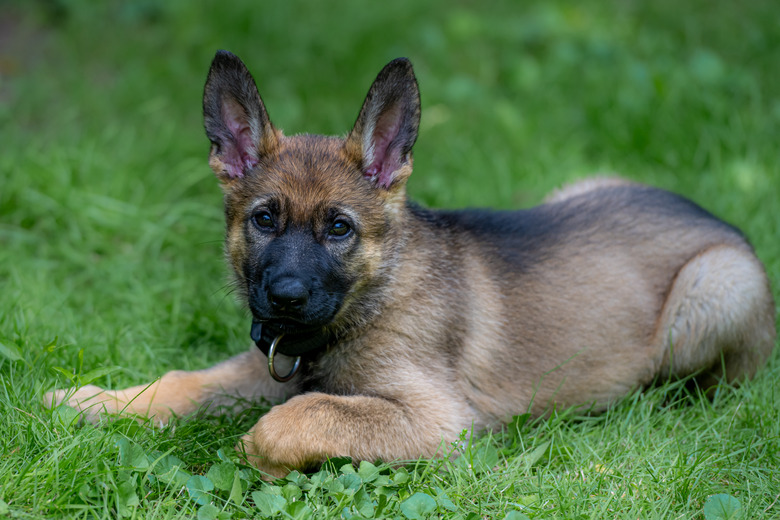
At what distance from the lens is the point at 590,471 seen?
3.66 meters

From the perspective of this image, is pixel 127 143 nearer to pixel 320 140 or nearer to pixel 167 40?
pixel 167 40

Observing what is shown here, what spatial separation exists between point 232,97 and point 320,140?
1.61 ft

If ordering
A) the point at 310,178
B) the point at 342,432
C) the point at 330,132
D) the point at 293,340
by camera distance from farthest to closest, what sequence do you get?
the point at 330,132 → the point at 293,340 → the point at 310,178 → the point at 342,432

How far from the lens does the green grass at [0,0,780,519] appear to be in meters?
3.44

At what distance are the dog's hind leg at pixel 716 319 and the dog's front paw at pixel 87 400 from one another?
293 centimetres

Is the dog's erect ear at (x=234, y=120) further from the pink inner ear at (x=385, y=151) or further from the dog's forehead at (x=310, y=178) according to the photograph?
the pink inner ear at (x=385, y=151)

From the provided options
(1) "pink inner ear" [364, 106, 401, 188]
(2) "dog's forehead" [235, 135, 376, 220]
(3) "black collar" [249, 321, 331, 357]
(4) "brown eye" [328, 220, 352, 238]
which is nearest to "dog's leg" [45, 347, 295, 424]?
(3) "black collar" [249, 321, 331, 357]

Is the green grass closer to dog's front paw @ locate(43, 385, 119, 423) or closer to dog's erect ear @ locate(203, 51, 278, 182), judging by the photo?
dog's front paw @ locate(43, 385, 119, 423)

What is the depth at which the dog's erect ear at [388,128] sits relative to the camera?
3.87 metres

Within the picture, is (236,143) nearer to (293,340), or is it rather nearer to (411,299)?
(293,340)

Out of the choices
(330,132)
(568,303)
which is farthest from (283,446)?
(330,132)

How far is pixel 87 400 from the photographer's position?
392 centimetres

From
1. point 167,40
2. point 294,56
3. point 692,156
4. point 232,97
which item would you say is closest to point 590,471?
point 232,97

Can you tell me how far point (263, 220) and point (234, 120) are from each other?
1.98ft
